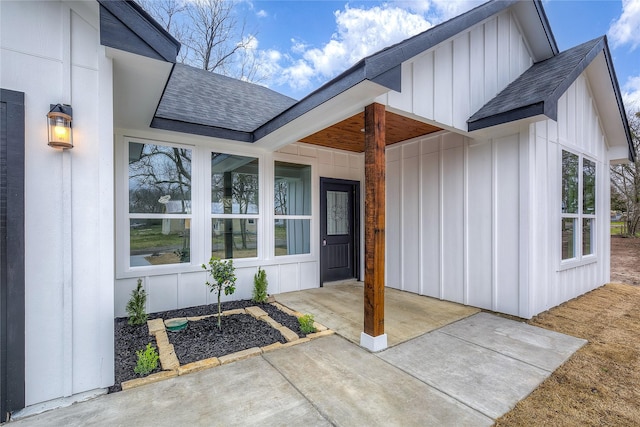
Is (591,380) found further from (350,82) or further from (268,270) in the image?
(268,270)

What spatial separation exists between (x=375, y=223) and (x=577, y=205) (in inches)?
189

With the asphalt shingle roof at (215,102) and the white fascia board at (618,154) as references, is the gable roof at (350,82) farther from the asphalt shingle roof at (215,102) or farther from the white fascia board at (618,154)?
the white fascia board at (618,154)

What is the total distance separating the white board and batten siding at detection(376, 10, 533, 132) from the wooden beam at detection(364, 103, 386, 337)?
0.34 metres

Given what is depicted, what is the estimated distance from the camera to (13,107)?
6.61ft

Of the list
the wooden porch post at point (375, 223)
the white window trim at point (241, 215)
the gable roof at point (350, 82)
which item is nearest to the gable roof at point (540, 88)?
the gable roof at point (350, 82)

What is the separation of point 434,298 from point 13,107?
5784mm

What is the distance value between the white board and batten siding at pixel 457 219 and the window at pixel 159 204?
156 inches

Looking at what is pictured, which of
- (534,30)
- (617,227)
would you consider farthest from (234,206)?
(617,227)

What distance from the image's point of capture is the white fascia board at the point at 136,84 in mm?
2438

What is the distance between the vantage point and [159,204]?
4.37m

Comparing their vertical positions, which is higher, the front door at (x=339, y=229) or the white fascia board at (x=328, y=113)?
the white fascia board at (x=328, y=113)

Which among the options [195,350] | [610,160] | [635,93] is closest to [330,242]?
[195,350]

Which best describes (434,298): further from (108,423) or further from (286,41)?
(286,41)

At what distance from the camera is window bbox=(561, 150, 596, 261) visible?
197 inches
